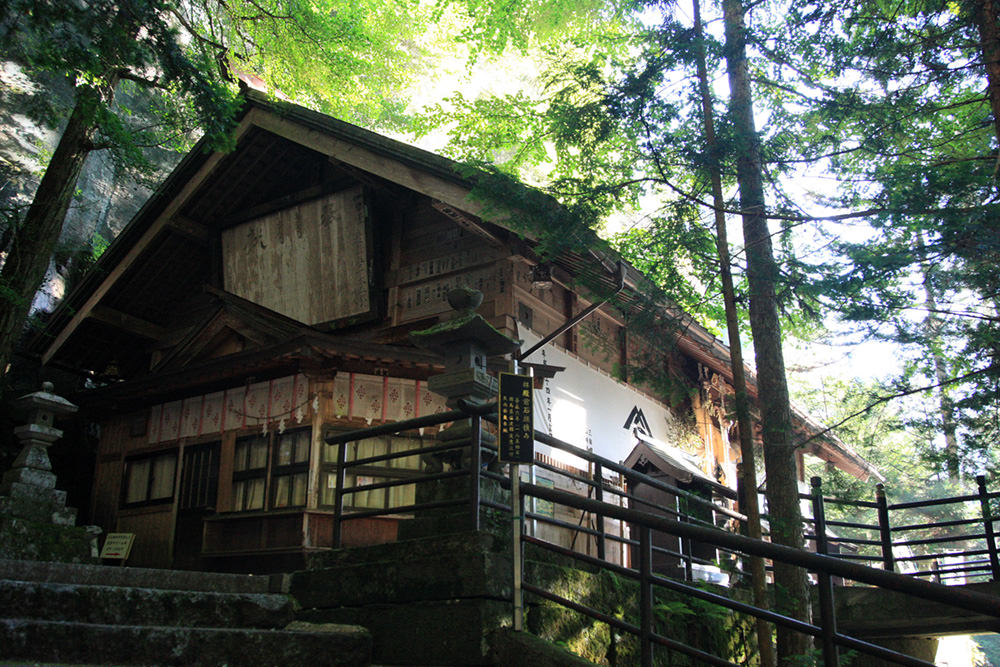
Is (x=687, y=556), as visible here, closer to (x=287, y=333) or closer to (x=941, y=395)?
(x=941, y=395)

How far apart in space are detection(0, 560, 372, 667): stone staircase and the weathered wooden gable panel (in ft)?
24.3

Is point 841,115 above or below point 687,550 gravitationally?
above

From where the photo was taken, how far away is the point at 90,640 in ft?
16.3

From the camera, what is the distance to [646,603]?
4.75m

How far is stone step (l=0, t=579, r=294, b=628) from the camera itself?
5398 millimetres

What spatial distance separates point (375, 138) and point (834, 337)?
778cm

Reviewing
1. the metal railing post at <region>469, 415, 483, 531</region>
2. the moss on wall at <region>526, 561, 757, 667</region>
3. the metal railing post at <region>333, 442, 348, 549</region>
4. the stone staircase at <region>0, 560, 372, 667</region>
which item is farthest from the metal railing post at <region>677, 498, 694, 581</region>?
the stone staircase at <region>0, 560, 372, 667</region>

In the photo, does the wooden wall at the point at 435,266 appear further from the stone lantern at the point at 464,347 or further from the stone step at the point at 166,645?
the stone step at the point at 166,645

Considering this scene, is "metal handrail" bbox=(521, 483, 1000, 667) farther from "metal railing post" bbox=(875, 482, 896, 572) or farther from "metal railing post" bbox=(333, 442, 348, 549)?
"metal railing post" bbox=(875, 482, 896, 572)

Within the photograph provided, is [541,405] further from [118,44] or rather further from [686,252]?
[118,44]

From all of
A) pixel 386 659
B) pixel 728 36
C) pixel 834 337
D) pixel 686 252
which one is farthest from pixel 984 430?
pixel 386 659

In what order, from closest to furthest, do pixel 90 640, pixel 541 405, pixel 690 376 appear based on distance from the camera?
1. pixel 90 640
2. pixel 541 405
3. pixel 690 376

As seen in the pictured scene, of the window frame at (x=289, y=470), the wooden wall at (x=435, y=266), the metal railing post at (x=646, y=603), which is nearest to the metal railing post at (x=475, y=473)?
the metal railing post at (x=646, y=603)

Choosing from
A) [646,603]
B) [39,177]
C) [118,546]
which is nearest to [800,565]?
[646,603]
